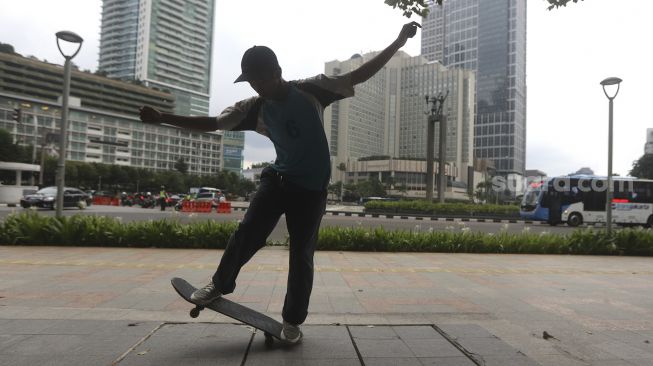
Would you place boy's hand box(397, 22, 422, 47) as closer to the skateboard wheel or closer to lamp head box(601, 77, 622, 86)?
the skateboard wheel

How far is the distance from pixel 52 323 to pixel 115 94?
124836 mm

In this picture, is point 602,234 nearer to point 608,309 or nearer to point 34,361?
point 608,309

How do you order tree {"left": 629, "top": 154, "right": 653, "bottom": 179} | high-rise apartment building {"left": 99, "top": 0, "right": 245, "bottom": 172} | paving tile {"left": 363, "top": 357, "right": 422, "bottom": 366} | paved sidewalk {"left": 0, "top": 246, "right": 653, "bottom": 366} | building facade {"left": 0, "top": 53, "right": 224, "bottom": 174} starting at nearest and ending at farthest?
paving tile {"left": 363, "top": 357, "right": 422, "bottom": 366}, paved sidewalk {"left": 0, "top": 246, "right": 653, "bottom": 366}, tree {"left": 629, "top": 154, "right": 653, "bottom": 179}, building facade {"left": 0, "top": 53, "right": 224, "bottom": 174}, high-rise apartment building {"left": 99, "top": 0, "right": 245, "bottom": 172}

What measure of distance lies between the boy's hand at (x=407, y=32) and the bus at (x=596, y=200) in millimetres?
22767

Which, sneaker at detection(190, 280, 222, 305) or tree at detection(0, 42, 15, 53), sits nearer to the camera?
sneaker at detection(190, 280, 222, 305)

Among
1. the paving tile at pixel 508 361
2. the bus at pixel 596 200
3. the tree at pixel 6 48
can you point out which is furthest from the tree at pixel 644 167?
the tree at pixel 6 48

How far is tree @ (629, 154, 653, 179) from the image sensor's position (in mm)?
58800

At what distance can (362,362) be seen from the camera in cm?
230

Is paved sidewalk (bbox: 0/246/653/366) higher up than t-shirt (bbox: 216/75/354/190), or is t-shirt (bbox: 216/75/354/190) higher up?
t-shirt (bbox: 216/75/354/190)

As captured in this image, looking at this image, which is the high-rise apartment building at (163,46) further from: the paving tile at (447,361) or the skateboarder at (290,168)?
the paving tile at (447,361)

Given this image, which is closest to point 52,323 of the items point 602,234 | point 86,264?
point 86,264

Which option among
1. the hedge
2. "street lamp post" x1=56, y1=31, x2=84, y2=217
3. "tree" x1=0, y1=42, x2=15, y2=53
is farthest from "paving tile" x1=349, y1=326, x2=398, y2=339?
"tree" x1=0, y1=42, x2=15, y2=53

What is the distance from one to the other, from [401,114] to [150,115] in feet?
315

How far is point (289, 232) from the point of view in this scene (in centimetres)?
247
